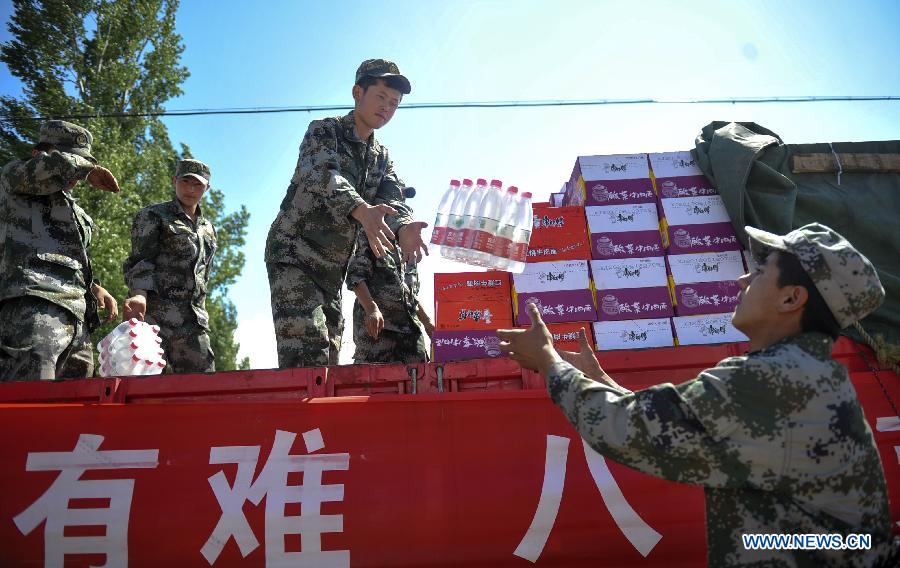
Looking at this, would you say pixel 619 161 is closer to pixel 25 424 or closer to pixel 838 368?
pixel 838 368

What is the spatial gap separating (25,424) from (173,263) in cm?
173

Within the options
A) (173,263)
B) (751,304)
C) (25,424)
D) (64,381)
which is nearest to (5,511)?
(25,424)

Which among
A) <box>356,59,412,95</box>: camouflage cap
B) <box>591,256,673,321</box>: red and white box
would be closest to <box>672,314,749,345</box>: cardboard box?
<box>591,256,673,321</box>: red and white box

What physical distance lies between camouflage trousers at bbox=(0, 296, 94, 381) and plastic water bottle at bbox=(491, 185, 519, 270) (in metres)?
2.51

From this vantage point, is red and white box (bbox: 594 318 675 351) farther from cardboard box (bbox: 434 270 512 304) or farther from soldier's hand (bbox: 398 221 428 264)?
soldier's hand (bbox: 398 221 428 264)

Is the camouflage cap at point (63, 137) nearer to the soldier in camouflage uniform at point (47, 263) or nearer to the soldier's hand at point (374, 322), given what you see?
the soldier in camouflage uniform at point (47, 263)

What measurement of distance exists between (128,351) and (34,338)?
50 cm

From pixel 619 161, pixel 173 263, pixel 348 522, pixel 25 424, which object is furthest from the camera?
pixel 173 263

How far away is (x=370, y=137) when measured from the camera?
3836 millimetres

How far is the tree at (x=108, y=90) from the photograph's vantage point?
13.5 metres

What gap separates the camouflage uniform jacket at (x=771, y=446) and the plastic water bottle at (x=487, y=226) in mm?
2094

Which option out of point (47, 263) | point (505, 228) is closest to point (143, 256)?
point (47, 263)

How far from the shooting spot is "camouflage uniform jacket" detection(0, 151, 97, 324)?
3355 mm

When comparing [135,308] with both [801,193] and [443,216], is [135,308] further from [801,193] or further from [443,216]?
[801,193]
